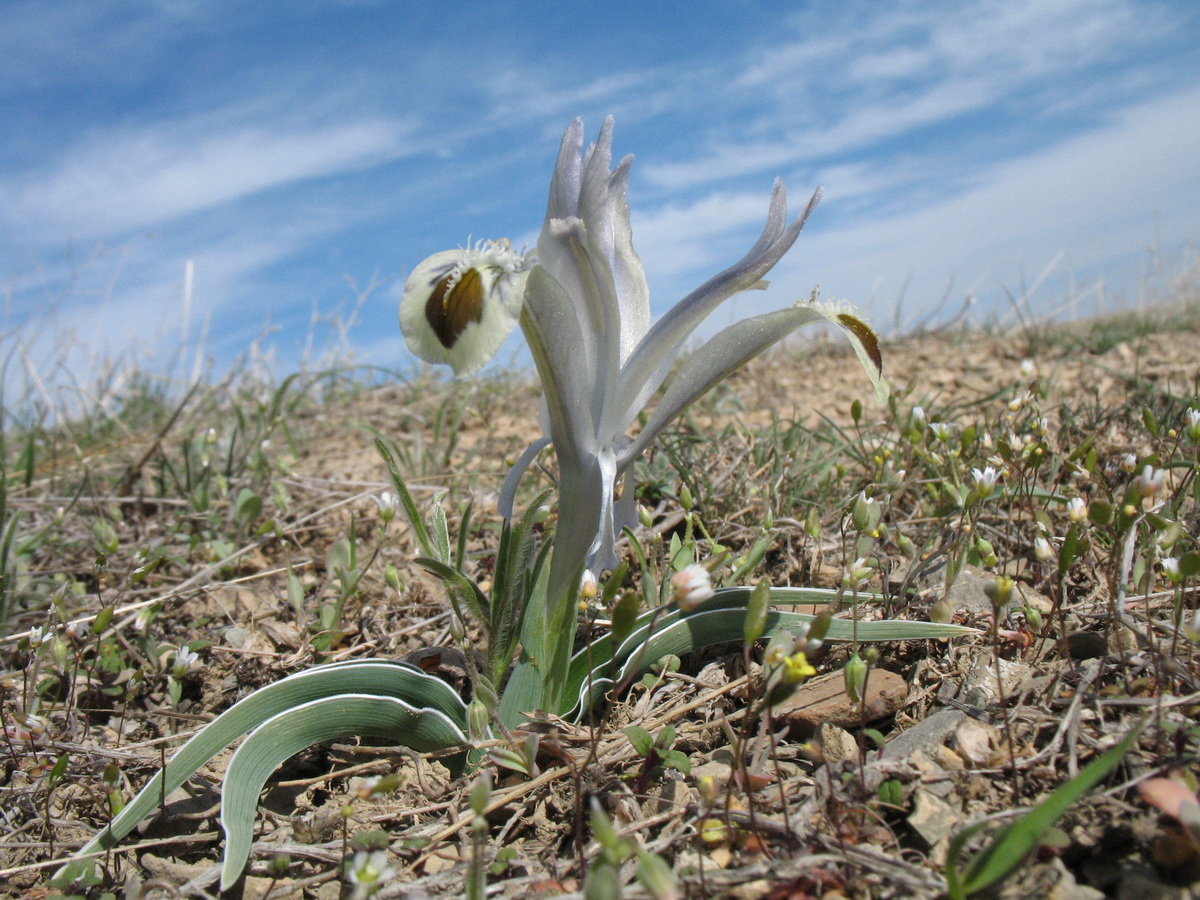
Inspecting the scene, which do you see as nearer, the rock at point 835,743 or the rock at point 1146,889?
the rock at point 1146,889

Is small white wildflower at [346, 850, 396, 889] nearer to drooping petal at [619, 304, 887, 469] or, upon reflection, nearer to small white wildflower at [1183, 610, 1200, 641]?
drooping petal at [619, 304, 887, 469]

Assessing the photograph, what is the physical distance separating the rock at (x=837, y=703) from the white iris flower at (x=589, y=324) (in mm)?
597

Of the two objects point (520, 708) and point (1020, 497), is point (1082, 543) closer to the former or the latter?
point (1020, 497)

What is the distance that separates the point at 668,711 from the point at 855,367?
427 cm

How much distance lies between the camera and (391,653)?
2.55 m

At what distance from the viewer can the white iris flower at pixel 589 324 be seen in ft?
5.16

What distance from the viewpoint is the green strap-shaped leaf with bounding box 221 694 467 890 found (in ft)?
5.17

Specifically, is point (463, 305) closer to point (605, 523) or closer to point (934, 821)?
point (605, 523)

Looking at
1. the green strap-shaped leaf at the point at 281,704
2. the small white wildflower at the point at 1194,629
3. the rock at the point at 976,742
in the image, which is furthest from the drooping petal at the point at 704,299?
the small white wildflower at the point at 1194,629

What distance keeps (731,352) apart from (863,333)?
36cm

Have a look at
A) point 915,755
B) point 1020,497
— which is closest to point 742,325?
point 915,755

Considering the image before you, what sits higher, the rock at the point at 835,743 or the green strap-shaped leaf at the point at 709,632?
the green strap-shaped leaf at the point at 709,632

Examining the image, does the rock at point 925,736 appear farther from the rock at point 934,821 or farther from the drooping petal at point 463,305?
the drooping petal at point 463,305

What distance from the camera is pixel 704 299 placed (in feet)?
5.66
